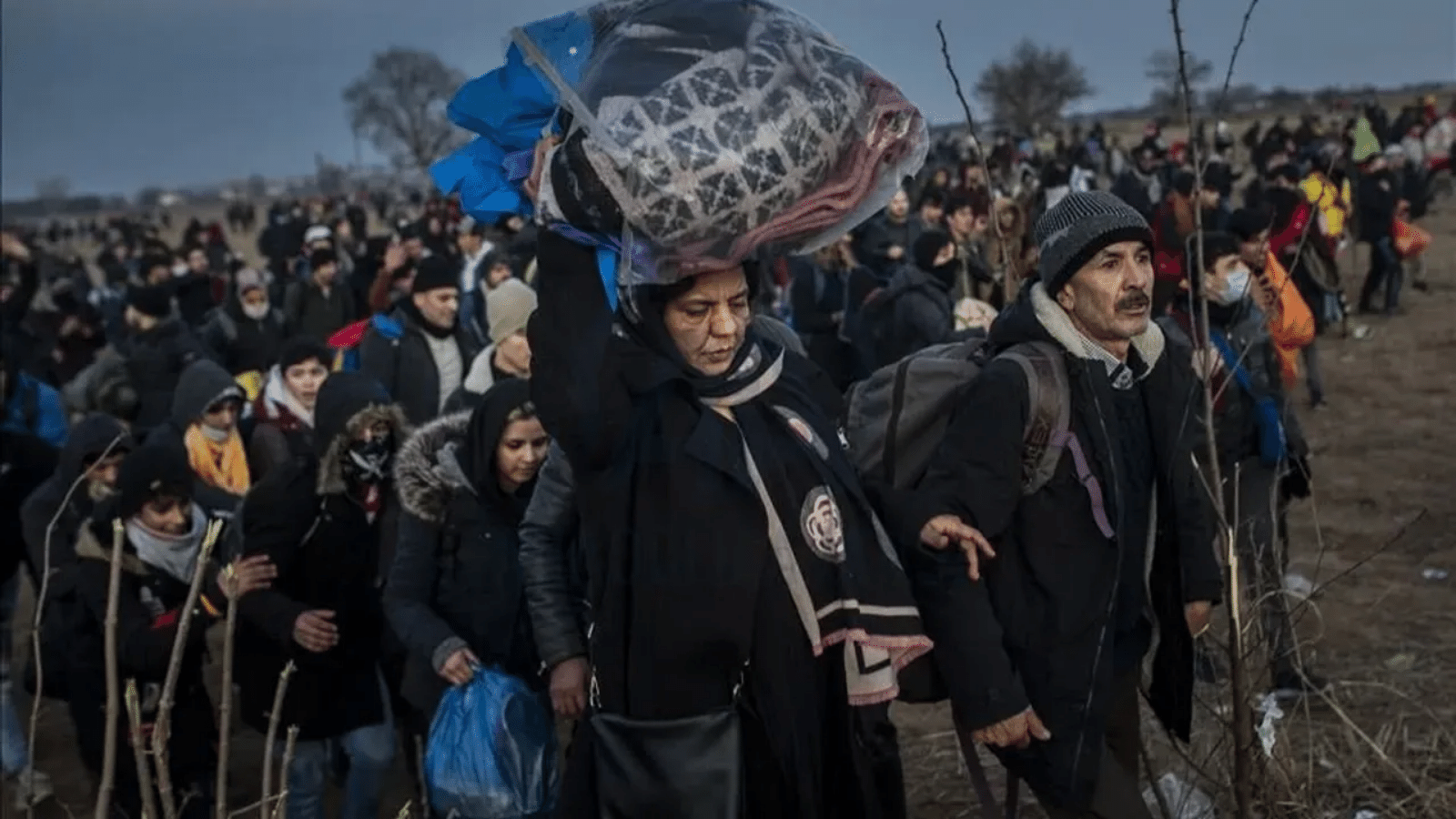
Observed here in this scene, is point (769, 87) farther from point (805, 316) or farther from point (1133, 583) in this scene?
point (805, 316)

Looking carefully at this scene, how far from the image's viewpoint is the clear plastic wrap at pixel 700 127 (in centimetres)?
196

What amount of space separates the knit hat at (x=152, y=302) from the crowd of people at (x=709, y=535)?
94.8 inches

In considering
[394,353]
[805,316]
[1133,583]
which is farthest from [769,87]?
[805,316]

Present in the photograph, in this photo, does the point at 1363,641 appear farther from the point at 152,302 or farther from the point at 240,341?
the point at 152,302

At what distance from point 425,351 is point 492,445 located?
11.8ft

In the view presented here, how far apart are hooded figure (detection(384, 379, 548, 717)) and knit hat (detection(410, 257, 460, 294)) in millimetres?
3462

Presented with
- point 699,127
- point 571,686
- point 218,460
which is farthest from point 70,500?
point 699,127

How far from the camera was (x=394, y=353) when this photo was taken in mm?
6809

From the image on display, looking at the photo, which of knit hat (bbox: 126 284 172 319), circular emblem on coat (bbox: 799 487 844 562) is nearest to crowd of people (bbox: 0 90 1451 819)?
circular emblem on coat (bbox: 799 487 844 562)

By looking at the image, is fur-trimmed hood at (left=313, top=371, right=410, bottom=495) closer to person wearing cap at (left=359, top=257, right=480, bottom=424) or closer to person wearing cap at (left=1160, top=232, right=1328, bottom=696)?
person wearing cap at (left=359, top=257, right=480, bottom=424)

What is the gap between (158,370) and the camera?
7.55m

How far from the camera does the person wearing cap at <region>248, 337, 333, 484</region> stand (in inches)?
245

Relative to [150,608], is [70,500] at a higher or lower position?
higher

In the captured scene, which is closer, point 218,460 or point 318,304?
point 218,460
